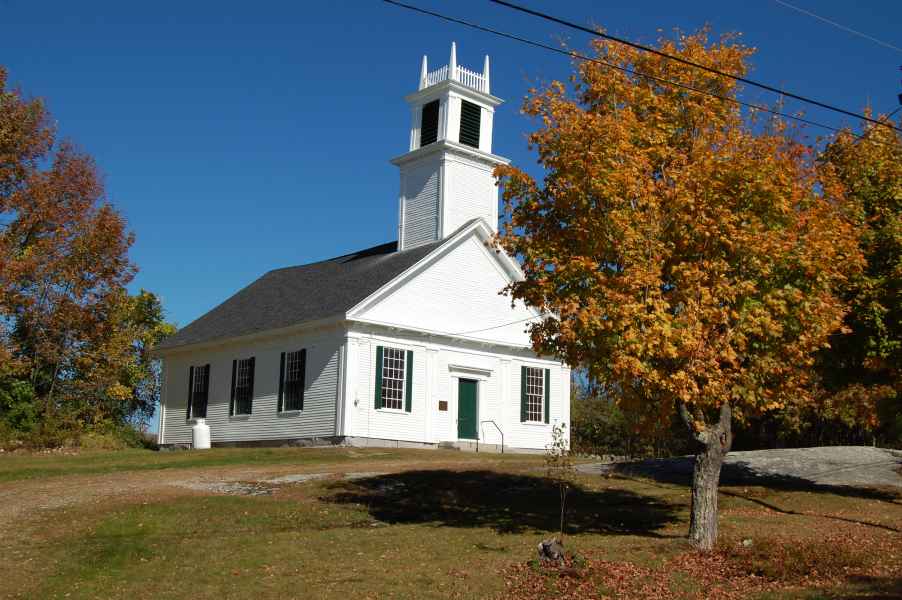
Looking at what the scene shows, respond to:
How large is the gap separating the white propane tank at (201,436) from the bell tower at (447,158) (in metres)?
9.31

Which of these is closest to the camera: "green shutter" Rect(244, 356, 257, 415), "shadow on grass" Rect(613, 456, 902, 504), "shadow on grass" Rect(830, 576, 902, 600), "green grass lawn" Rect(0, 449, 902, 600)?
"shadow on grass" Rect(830, 576, 902, 600)

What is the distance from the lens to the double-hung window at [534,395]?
3306 cm

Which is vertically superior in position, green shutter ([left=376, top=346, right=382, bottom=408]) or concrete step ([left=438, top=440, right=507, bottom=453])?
green shutter ([left=376, top=346, right=382, bottom=408])

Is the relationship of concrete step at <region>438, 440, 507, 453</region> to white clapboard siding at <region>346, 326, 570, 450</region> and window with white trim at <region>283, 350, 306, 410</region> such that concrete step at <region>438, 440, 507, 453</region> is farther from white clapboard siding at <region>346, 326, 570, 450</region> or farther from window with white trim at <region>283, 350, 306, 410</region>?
window with white trim at <region>283, 350, 306, 410</region>

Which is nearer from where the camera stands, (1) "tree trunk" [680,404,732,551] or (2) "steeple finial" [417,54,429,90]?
(1) "tree trunk" [680,404,732,551]

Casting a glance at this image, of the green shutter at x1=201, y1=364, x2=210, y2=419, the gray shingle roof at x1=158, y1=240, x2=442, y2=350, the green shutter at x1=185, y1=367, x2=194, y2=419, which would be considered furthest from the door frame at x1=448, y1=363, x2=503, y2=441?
the green shutter at x1=185, y1=367, x2=194, y2=419

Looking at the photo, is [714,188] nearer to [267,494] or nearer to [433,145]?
[267,494]

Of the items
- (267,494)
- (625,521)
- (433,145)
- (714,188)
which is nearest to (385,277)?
(433,145)

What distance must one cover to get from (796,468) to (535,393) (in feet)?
37.9

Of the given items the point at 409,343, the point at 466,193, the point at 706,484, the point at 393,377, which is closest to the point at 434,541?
the point at 706,484

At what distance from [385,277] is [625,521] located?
15.7 meters

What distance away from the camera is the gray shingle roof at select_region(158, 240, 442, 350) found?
3095cm

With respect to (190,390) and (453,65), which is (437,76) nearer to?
(453,65)

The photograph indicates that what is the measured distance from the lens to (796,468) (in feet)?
76.5
